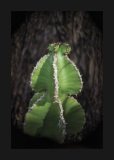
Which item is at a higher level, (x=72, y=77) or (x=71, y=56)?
(x=71, y=56)
